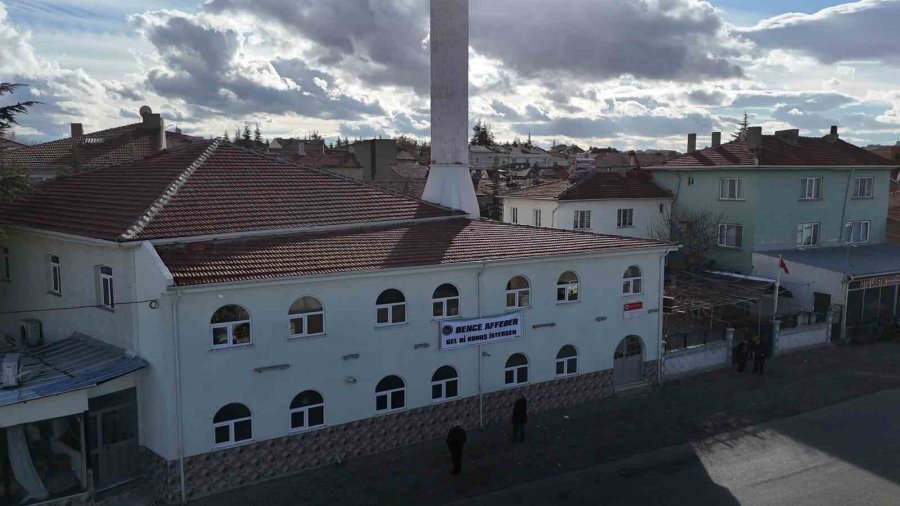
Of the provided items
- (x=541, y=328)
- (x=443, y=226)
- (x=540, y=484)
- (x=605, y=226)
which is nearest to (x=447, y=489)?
(x=540, y=484)

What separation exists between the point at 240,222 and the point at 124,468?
6.25m

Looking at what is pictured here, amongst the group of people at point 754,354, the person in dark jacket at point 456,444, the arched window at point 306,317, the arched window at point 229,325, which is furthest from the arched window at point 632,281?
the arched window at point 229,325

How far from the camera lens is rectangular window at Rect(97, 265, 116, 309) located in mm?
16391

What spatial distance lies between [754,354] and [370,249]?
14.9 m

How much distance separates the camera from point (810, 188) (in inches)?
1348

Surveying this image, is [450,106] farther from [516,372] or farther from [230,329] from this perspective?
[230,329]

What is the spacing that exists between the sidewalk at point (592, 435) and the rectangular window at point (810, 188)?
1009cm

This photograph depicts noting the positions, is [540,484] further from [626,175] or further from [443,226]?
[626,175]

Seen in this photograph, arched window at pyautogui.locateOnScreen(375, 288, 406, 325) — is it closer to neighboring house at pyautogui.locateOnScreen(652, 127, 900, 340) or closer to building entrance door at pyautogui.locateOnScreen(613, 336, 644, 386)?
building entrance door at pyautogui.locateOnScreen(613, 336, 644, 386)

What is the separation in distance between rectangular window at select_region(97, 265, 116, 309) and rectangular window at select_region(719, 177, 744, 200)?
2822cm

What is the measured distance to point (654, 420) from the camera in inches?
784

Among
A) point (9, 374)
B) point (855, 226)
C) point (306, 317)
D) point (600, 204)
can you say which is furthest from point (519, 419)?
point (855, 226)

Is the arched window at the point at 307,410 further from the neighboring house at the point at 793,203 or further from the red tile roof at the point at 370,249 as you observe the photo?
A: the neighboring house at the point at 793,203

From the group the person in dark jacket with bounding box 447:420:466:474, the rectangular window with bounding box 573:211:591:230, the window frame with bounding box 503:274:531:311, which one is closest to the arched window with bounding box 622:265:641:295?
the window frame with bounding box 503:274:531:311
